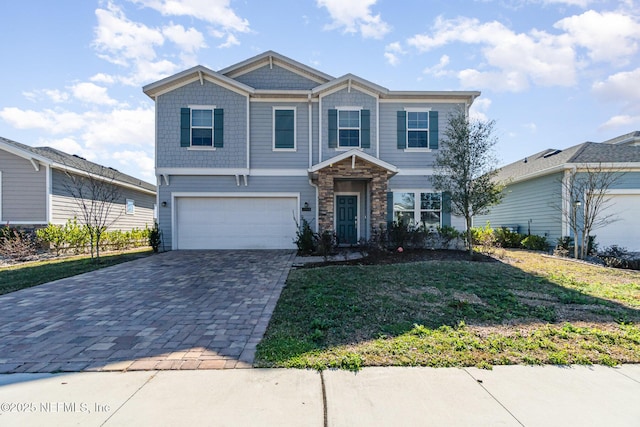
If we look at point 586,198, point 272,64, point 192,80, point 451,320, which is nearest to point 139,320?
point 451,320

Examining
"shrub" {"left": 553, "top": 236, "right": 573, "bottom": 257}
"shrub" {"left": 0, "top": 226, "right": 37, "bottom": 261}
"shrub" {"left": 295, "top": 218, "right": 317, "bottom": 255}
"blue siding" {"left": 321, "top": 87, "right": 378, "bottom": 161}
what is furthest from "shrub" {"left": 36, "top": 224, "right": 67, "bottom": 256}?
"shrub" {"left": 553, "top": 236, "right": 573, "bottom": 257}

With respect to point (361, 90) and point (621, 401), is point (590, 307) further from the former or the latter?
point (361, 90)

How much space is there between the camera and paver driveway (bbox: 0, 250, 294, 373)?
336 centimetres

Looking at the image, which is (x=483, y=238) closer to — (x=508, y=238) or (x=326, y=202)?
(x=508, y=238)

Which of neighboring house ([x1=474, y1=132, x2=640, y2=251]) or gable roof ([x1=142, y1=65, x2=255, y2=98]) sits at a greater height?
gable roof ([x1=142, y1=65, x2=255, y2=98])

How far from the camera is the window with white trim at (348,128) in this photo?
12.6m

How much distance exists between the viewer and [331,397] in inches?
106

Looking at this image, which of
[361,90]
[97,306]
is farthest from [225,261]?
[361,90]

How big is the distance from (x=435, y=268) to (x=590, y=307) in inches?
127

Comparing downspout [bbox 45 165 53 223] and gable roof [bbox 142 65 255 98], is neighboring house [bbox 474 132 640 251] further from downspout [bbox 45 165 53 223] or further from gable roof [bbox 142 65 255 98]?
downspout [bbox 45 165 53 223]

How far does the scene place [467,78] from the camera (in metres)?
13.7

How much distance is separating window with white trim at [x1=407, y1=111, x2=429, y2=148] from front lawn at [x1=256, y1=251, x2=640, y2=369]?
6.83m

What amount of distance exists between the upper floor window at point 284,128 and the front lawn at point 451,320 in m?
6.69

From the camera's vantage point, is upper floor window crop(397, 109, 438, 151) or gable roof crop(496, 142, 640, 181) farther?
upper floor window crop(397, 109, 438, 151)
